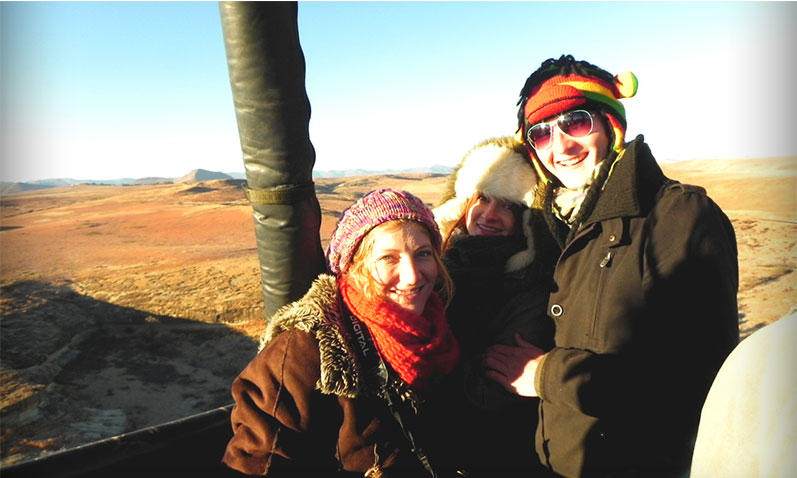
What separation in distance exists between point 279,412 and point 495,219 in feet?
4.40

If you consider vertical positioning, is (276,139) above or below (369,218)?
above

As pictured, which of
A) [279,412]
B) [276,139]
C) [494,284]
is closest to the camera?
[279,412]

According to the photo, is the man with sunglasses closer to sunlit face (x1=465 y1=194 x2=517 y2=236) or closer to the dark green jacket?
the dark green jacket

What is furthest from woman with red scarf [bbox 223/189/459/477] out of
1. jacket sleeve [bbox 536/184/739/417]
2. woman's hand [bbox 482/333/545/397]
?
jacket sleeve [bbox 536/184/739/417]

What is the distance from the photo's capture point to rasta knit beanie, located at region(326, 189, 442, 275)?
1781 millimetres

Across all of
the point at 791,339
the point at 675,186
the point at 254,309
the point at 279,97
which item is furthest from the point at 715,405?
the point at 254,309

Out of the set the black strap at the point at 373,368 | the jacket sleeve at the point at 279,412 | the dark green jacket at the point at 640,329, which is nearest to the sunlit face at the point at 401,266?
the black strap at the point at 373,368

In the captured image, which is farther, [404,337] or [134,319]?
[134,319]

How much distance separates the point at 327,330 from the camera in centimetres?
169

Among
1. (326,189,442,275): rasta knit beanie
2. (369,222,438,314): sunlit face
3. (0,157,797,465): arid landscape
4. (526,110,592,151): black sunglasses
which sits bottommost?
(0,157,797,465): arid landscape

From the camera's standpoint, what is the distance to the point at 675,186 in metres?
1.78

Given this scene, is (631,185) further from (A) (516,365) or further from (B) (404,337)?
(B) (404,337)

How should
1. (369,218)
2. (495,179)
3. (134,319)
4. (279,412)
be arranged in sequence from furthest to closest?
1. (134,319)
2. (495,179)
3. (369,218)
4. (279,412)

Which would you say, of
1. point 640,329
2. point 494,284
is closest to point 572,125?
point 494,284
